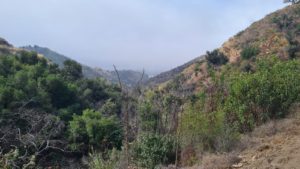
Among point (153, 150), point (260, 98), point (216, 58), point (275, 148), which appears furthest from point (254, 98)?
point (216, 58)

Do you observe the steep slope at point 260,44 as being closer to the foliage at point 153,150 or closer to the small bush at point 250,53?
the small bush at point 250,53

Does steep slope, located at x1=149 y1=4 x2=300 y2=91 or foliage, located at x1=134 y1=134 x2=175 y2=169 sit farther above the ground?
steep slope, located at x1=149 y1=4 x2=300 y2=91

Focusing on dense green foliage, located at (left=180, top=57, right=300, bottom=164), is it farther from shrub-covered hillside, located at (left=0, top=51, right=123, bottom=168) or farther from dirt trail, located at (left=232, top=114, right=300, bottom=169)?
shrub-covered hillside, located at (left=0, top=51, right=123, bottom=168)

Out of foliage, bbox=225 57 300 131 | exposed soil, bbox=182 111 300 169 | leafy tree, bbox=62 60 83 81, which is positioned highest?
leafy tree, bbox=62 60 83 81

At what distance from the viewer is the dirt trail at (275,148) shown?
7121 mm

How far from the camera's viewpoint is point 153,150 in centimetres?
922

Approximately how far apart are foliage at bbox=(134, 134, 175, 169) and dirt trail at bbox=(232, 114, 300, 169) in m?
1.62

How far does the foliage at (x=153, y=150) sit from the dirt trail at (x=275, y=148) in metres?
1.62

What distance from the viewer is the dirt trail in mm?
7121

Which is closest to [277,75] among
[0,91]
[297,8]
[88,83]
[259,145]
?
[259,145]

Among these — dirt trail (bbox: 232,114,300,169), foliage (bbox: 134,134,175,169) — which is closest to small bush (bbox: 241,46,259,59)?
dirt trail (bbox: 232,114,300,169)

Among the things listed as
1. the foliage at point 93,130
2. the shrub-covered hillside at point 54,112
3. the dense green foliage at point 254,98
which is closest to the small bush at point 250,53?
the shrub-covered hillside at point 54,112

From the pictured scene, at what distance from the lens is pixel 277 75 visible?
11.2m

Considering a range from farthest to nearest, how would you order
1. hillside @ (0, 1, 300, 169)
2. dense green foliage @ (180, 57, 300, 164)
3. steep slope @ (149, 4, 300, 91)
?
steep slope @ (149, 4, 300, 91), dense green foliage @ (180, 57, 300, 164), hillside @ (0, 1, 300, 169)
